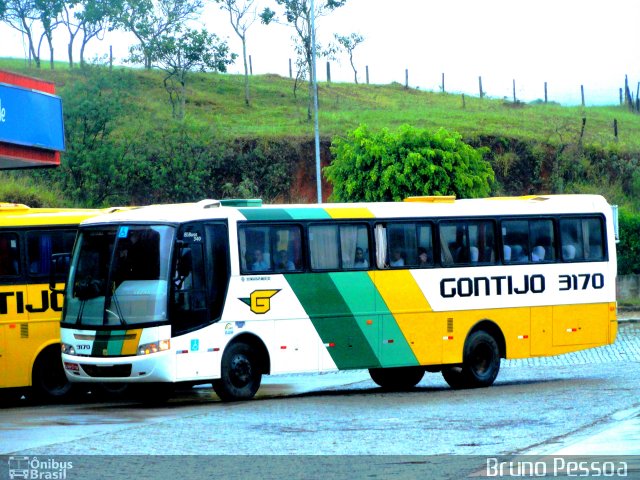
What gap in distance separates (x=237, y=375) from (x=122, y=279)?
2309 millimetres

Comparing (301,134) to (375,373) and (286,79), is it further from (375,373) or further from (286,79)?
(375,373)

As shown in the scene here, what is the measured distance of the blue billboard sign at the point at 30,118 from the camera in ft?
77.6

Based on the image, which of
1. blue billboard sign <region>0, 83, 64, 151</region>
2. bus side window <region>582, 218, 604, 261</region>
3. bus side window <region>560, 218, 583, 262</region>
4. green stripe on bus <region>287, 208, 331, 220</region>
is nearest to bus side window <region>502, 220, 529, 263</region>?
bus side window <region>560, 218, 583, 262</region>

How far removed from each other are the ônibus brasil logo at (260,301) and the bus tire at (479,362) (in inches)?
162

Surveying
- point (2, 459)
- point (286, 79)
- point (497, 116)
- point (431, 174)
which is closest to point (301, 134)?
point (497, 116)

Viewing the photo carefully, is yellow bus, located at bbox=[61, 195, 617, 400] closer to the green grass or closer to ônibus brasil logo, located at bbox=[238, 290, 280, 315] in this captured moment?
ônibus brasil logo, located at bbox=[238, 290, 280, 315]

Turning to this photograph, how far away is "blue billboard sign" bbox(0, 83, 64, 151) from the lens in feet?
77.6

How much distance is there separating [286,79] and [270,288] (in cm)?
7032

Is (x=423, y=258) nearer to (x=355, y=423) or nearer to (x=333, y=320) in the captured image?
(x=333, y=320)

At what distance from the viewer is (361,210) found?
1984cm

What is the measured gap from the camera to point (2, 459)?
1136cm

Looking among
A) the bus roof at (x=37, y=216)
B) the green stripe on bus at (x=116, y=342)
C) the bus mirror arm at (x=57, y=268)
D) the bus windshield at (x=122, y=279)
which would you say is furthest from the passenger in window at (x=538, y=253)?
the bus mirror arm at (x=57, y=268)

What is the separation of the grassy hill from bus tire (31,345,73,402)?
3357 centimetres

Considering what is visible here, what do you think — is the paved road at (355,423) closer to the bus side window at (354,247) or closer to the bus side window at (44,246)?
the bus side window at (354,247)
